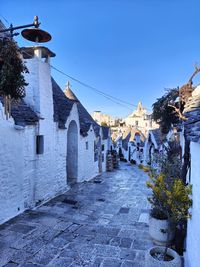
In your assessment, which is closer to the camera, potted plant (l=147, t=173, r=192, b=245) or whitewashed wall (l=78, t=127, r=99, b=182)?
potted plant (l=147, t=173, r=192, b=245)

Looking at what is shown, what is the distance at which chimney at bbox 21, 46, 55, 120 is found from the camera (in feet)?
29.2

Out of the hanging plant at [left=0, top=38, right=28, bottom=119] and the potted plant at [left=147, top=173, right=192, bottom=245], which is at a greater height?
the hanging plant at [left=0, top=38, right=28, bottom=119]

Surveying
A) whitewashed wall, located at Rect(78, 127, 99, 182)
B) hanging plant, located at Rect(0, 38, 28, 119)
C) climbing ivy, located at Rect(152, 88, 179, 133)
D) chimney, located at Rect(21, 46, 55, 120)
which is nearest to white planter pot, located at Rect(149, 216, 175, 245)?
climbing ivy, located at Rect(152, 88, 179, 133)

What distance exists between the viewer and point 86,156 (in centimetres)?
1535

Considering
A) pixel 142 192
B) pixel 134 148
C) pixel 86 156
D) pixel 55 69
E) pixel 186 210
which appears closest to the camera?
pixel 186 210

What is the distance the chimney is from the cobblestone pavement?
3980 mm

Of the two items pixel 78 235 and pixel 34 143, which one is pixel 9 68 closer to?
pixel 78 235

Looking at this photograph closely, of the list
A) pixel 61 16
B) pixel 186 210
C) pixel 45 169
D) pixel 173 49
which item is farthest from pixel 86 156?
pixel 186 210

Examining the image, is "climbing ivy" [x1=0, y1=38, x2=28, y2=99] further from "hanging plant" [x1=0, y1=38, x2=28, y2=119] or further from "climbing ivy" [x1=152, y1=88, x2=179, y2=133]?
"climbing ivy" [x1=152, y1=88, x2=179, y2=133]

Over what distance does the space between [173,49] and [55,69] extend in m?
5.66

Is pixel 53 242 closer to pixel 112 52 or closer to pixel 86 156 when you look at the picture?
pixel 86 156

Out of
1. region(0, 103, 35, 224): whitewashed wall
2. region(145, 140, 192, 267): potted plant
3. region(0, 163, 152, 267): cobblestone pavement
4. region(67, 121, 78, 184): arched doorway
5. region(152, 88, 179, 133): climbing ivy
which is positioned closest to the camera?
region(145, 140, 192, 267): potted plant

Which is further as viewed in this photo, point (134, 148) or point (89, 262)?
point (134, 148)

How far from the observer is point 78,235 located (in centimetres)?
629
